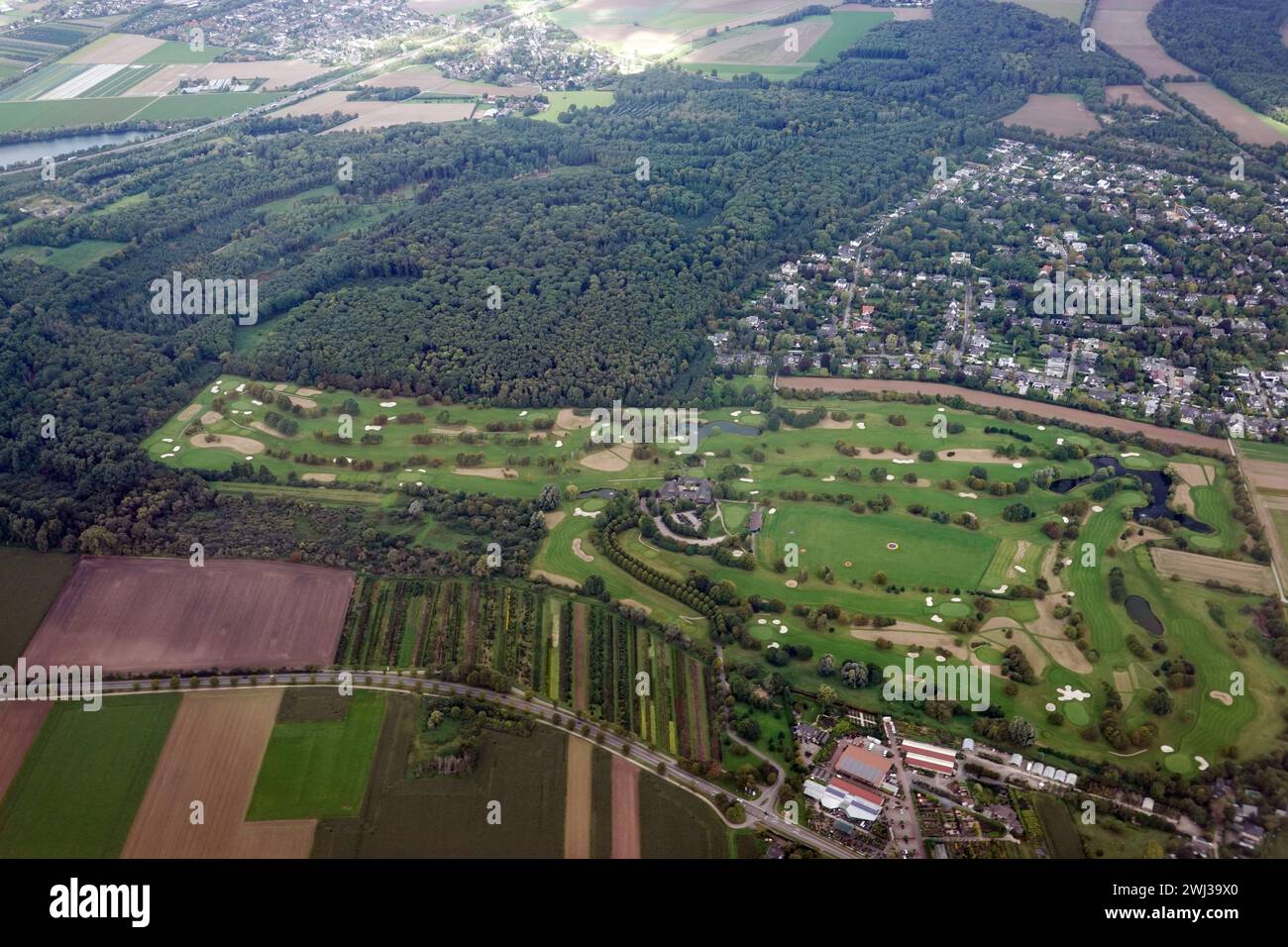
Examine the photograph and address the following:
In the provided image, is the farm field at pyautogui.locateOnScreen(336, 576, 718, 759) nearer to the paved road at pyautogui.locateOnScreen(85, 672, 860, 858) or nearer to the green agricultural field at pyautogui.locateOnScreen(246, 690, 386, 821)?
the paved road at pyautogui.locateOnScreen(85, 672, 860, 858)

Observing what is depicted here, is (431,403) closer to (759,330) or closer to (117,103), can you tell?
(759,330)

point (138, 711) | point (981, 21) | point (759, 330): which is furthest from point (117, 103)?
point (981, 21)

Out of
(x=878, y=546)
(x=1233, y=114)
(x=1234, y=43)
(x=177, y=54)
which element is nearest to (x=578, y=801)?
(x=878, y=546)

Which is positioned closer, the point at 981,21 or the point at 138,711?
the point at 138,711

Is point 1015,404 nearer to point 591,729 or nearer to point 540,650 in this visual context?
point 540,650

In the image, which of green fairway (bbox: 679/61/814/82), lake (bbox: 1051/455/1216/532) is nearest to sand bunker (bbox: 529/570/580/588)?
lake (bbox: 1051/455/1216/532)

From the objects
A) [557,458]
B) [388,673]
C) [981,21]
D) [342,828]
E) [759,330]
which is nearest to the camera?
[342,828]
